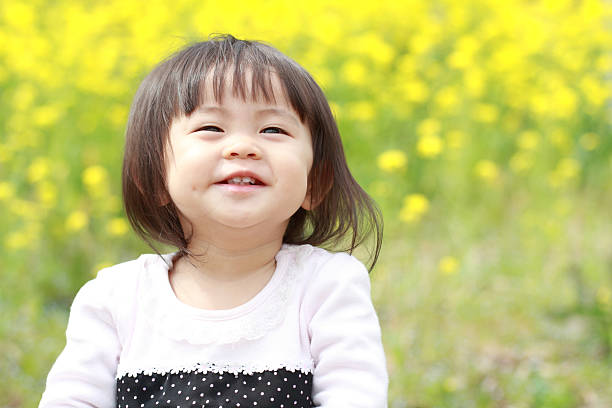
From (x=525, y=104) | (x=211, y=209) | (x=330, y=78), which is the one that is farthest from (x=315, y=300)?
(x=525, y=104)

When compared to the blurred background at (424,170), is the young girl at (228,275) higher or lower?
lower

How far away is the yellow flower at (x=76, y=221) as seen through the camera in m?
3.04

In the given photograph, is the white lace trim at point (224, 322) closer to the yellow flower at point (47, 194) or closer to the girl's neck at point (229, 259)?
the girl's neck at point (229, 259)

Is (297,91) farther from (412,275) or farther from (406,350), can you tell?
(412,275)

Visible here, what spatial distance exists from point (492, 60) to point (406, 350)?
2464 mm

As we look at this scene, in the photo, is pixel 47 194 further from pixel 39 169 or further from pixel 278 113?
pixel 278 113

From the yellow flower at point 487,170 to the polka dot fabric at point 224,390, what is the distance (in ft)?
7.10

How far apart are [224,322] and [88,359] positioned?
0.86ft

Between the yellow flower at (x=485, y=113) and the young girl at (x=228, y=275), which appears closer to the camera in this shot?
the young girl at (x=228, y=275)

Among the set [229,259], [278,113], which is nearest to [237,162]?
[278,113]

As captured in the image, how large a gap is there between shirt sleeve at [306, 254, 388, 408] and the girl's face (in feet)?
0.53

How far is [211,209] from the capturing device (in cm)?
135

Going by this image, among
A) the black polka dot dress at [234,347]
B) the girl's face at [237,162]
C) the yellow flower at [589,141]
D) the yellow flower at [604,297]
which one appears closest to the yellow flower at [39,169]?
the black polka dot dress at [234,347]

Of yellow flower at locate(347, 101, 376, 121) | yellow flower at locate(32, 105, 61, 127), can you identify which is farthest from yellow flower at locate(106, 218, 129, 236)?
yellow flower at locate(347, 101, 376, 121)
